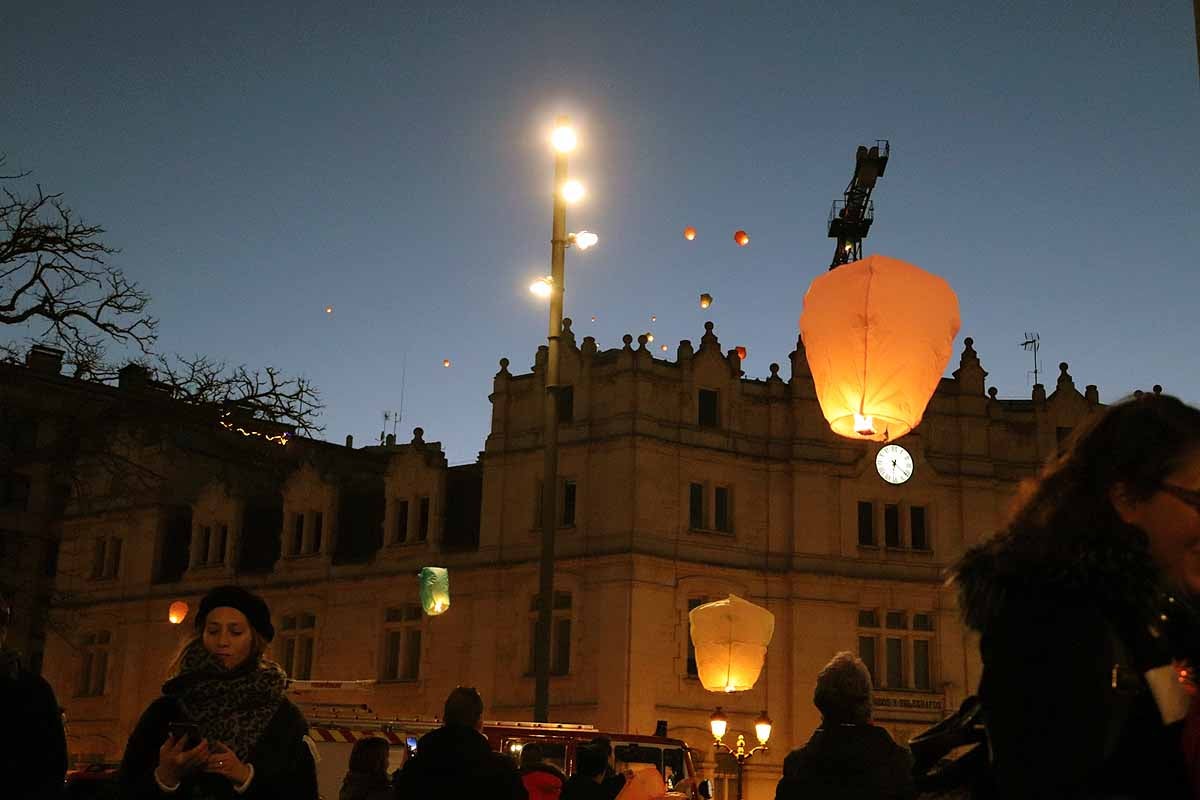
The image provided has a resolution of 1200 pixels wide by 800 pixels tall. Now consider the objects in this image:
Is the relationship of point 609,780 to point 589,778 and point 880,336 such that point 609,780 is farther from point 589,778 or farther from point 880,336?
point 880,336

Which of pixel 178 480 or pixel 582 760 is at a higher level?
pixel 178 480

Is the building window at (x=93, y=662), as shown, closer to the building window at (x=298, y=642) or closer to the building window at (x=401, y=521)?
the building window at (x=298, y=642)

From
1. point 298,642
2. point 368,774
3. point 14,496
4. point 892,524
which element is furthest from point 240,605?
point 14,496

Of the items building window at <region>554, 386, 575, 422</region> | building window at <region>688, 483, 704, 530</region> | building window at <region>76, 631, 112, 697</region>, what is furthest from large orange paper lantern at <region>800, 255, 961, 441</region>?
building window at <region>76, 631, 112, 697</region>

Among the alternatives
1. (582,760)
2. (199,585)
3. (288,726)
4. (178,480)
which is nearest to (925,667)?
(199,585)

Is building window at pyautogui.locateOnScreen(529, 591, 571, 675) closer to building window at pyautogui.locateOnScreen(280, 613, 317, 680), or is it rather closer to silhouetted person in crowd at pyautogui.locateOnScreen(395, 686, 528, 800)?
building window at pyautogui.locateOnScreen(280, 613, 317, 680)

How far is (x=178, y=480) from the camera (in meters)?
49.3

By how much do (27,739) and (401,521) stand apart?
37.3 m

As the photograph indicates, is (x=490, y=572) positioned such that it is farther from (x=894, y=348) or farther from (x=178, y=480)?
(x=894, y=348)

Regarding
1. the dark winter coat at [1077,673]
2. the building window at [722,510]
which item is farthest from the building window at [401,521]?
the dark winter coat at [1077,673]

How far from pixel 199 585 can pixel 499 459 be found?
496 inches

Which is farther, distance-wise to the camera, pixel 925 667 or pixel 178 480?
pixel 178 480

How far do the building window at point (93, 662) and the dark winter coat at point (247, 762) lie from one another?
149 feet

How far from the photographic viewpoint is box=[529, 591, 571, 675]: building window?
37.1 metres
